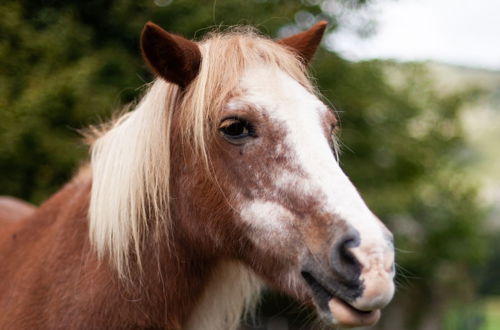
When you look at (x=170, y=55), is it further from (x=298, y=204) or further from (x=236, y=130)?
(x=298, y=204)

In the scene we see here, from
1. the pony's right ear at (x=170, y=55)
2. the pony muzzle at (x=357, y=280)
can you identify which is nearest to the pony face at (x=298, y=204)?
the pony muzzle at (x=357, y=280)

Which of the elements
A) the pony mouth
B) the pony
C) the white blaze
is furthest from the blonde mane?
the pony mouth

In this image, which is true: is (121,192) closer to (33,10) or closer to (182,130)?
(182,130)

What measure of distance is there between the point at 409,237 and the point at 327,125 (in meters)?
13.5

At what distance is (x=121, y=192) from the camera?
9.87 feet

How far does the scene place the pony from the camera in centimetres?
257

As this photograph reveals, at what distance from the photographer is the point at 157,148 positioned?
9.75 ft

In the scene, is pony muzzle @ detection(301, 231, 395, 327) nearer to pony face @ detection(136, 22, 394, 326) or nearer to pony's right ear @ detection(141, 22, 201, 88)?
pony face @ detection(136, 22, 394, 326)

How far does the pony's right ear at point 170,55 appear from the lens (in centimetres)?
280

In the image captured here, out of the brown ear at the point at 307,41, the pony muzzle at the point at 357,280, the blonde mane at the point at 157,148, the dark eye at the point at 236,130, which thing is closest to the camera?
the pony muzzle at the point at 357,280

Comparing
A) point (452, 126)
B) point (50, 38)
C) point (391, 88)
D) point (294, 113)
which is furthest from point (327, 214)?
point (452, 126)

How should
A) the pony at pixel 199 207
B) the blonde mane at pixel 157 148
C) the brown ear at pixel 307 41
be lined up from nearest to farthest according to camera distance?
the pony at pixel 199 207 → the blonde mane at pixel 157 148 → the brown ear at pixel 307 41

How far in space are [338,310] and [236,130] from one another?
3.25 feet

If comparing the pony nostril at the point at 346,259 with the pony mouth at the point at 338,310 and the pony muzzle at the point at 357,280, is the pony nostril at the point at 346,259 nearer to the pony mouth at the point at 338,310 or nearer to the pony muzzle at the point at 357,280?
the pony muzzle at the point at 357,280
